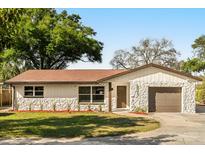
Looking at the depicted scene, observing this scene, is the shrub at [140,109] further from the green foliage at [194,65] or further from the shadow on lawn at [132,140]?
the green foliage at [194,65]

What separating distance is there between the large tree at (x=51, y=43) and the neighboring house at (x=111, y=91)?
1299cm

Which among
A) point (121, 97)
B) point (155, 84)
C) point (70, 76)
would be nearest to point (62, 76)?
point (70, 76)

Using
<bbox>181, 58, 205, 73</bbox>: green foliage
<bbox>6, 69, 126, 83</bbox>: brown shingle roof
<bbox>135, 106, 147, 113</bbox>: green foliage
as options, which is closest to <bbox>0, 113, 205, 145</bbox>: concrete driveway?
<bbox>135, 106, 147, 113</bbox>: green foliage

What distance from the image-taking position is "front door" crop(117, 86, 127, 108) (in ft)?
92.2

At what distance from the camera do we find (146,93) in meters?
26.0

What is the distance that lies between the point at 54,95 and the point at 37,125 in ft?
33.0

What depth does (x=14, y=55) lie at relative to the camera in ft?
138

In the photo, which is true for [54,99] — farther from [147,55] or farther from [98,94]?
[147,55]

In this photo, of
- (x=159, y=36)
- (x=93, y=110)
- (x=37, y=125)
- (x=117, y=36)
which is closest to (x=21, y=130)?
(x=37, y=125)

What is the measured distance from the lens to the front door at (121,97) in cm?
2809

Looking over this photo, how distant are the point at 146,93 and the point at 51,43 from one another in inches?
716

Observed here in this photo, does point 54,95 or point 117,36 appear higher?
point 117,36

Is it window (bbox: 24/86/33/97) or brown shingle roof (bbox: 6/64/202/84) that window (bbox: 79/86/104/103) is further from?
window (bbox: 24/86/33/97)
